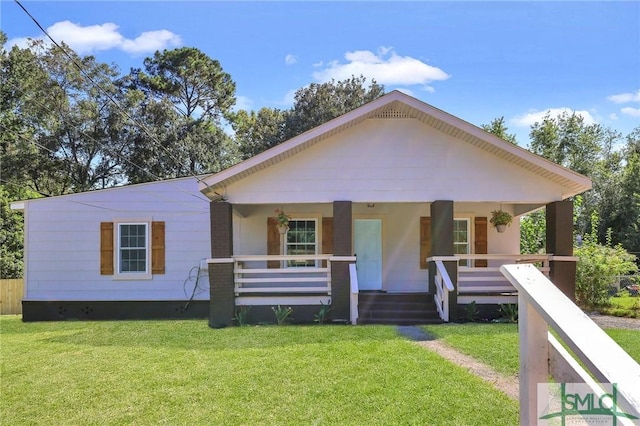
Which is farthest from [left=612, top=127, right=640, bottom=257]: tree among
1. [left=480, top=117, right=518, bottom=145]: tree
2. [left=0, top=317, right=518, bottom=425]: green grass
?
[left=0, top=317, right=518, bottom=425]: green grass

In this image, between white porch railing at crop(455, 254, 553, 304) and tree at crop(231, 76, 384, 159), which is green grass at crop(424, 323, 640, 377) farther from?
tree at crop(231, 76, 384, 159)

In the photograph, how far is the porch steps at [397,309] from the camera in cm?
991

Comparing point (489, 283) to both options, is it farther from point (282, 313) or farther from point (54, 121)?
point (54, 121)

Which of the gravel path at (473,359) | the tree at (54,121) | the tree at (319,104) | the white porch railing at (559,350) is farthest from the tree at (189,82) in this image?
the white porch railing at (559,350)

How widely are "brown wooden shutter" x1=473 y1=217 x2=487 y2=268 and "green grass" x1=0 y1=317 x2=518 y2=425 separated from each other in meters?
5.41

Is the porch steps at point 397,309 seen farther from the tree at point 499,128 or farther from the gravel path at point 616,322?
the tree at point 499,128

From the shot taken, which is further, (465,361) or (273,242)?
(273,242)

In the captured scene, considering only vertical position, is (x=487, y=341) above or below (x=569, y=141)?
below

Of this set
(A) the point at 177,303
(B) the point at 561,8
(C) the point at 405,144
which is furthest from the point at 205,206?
(B) the point at 561,8

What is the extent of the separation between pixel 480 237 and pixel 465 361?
6.86 m

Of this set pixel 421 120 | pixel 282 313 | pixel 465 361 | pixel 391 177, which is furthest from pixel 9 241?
pixel 465 361

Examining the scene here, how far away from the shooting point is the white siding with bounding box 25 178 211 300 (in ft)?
40.9

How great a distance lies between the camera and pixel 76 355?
23.2 feet

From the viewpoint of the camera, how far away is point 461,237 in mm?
12570
